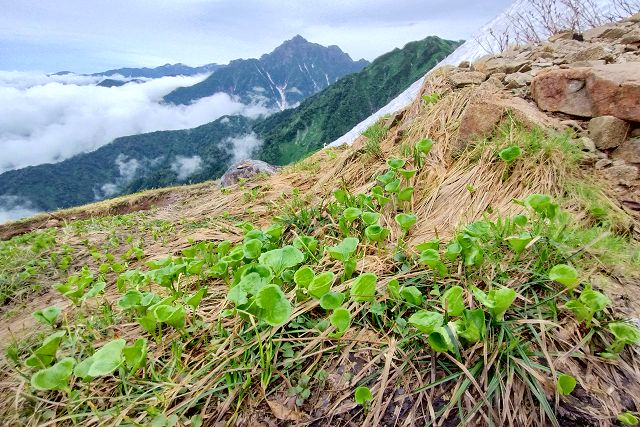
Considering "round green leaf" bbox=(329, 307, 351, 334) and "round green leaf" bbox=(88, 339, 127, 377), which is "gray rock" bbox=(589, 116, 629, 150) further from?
"round green leaf" bbox=(88, 339, 127, 377)

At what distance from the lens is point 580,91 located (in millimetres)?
2646

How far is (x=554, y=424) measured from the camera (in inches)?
A: 45.9

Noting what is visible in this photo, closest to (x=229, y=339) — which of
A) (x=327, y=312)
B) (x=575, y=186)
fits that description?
(x=327, y=312)

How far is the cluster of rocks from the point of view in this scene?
2338 mm

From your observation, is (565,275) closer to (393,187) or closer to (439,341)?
(439,341)

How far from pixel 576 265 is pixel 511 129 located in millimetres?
1271

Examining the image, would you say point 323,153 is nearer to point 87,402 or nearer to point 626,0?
point 87,402

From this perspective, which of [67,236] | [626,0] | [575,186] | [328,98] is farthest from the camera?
[328,98]

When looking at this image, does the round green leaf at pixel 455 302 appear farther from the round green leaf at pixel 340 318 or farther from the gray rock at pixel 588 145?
the gray rock at pixel 588 145

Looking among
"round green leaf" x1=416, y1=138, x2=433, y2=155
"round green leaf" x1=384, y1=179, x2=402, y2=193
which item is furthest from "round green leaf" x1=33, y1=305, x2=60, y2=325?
"round green leaf" x1=416, y1=138, x2=433, y2=155

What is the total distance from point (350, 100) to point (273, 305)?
143597 mm

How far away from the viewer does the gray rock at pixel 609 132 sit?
7.76 feet

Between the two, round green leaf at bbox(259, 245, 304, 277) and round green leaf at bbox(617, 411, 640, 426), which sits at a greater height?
round green leaf at bbox(259, 245, 304, 277)

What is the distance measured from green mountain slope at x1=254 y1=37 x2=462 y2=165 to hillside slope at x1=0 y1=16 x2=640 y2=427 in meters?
123
